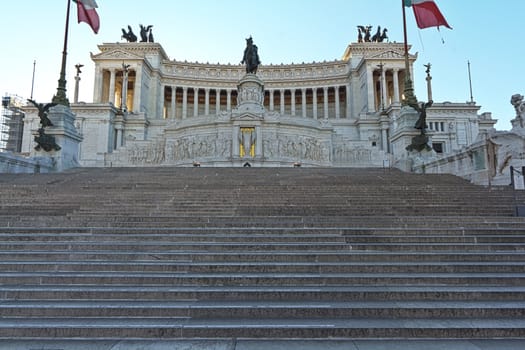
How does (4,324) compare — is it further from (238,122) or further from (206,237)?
(238,122)

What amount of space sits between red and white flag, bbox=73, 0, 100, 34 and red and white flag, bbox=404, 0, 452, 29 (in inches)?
767

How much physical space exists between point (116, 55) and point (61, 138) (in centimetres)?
4411

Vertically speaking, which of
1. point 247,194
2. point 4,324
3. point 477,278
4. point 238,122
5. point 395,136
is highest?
point 238,122

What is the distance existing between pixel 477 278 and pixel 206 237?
5.15 metres

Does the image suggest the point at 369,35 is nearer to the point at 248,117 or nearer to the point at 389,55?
the point at 389,55

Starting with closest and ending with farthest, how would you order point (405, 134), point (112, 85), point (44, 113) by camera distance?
1. point (44, 113)
2. point (405, 134)
3. point (112, 85)

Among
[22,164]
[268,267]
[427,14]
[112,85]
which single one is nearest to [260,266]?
[268,267]

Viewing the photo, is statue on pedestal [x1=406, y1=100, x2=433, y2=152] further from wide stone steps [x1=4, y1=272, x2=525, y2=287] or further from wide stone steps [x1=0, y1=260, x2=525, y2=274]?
wide stone steps [x1=4, y1=272, x2=525, y2=287]

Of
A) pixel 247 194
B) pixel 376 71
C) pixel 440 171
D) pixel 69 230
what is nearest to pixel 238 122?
pixel 440 171

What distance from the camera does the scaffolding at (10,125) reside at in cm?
5666

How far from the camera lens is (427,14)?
64.1 ft

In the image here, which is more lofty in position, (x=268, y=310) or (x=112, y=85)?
(x=112, y=85)

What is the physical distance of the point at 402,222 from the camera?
8430 mm

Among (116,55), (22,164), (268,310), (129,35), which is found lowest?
(268,310)
